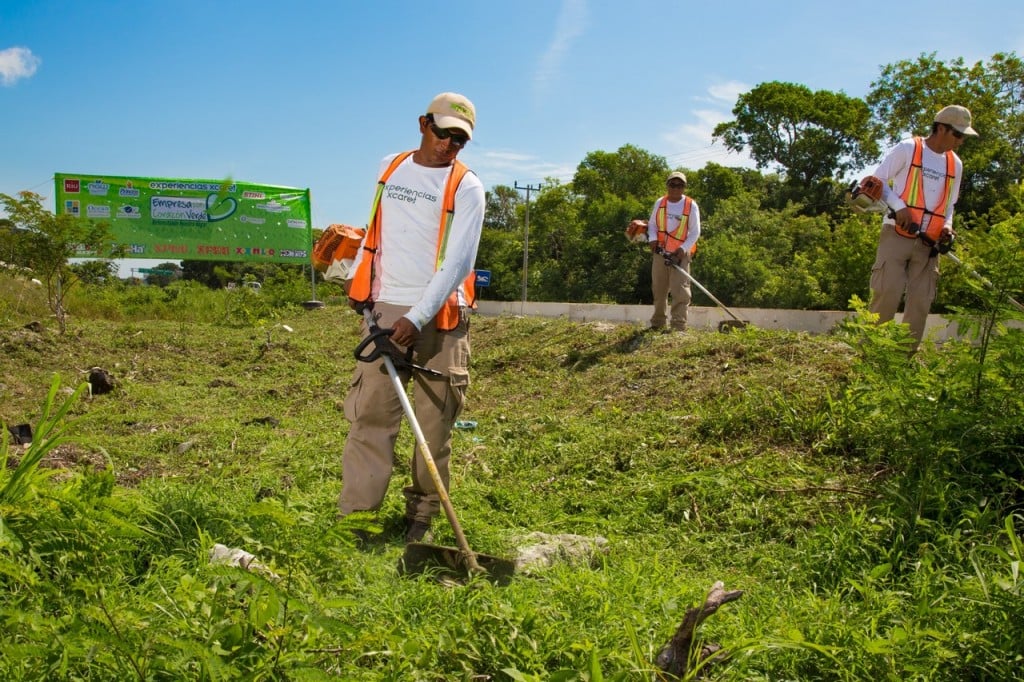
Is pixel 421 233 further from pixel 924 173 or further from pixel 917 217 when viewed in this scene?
pixel 924 173

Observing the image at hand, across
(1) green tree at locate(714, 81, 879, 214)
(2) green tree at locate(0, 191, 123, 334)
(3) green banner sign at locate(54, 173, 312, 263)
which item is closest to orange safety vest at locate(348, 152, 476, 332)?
(2) green tree at locate(0, 191, 123, 334)

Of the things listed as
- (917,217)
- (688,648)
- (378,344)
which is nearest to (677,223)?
(917,217)

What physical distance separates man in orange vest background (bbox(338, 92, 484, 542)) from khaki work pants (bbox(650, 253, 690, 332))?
5.77 meters

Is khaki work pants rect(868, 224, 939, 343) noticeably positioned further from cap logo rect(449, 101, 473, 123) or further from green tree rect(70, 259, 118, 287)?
green tree rect(70, 259, 118, 287)

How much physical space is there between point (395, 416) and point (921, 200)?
13.8ft

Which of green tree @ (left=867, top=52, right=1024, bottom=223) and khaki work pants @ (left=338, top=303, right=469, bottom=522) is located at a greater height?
green tree @ (left=867, top=52, right=1024, bottom=223)

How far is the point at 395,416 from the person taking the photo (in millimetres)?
3752

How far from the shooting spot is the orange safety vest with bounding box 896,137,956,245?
554 cm

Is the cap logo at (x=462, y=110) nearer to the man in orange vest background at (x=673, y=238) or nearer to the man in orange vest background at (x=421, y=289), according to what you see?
the man in orange vest background at (x=421, y=289)

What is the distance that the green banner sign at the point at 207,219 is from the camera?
18109 mm

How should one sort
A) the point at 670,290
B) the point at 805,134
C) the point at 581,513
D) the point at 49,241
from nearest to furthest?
the point at 581,513
the point at 670,290
the point at 49,241
the point at 805,134

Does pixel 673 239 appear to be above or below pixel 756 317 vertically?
above

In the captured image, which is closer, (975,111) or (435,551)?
(435,551)

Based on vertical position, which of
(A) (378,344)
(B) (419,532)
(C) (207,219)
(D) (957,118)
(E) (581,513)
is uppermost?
(C) (207,219)
